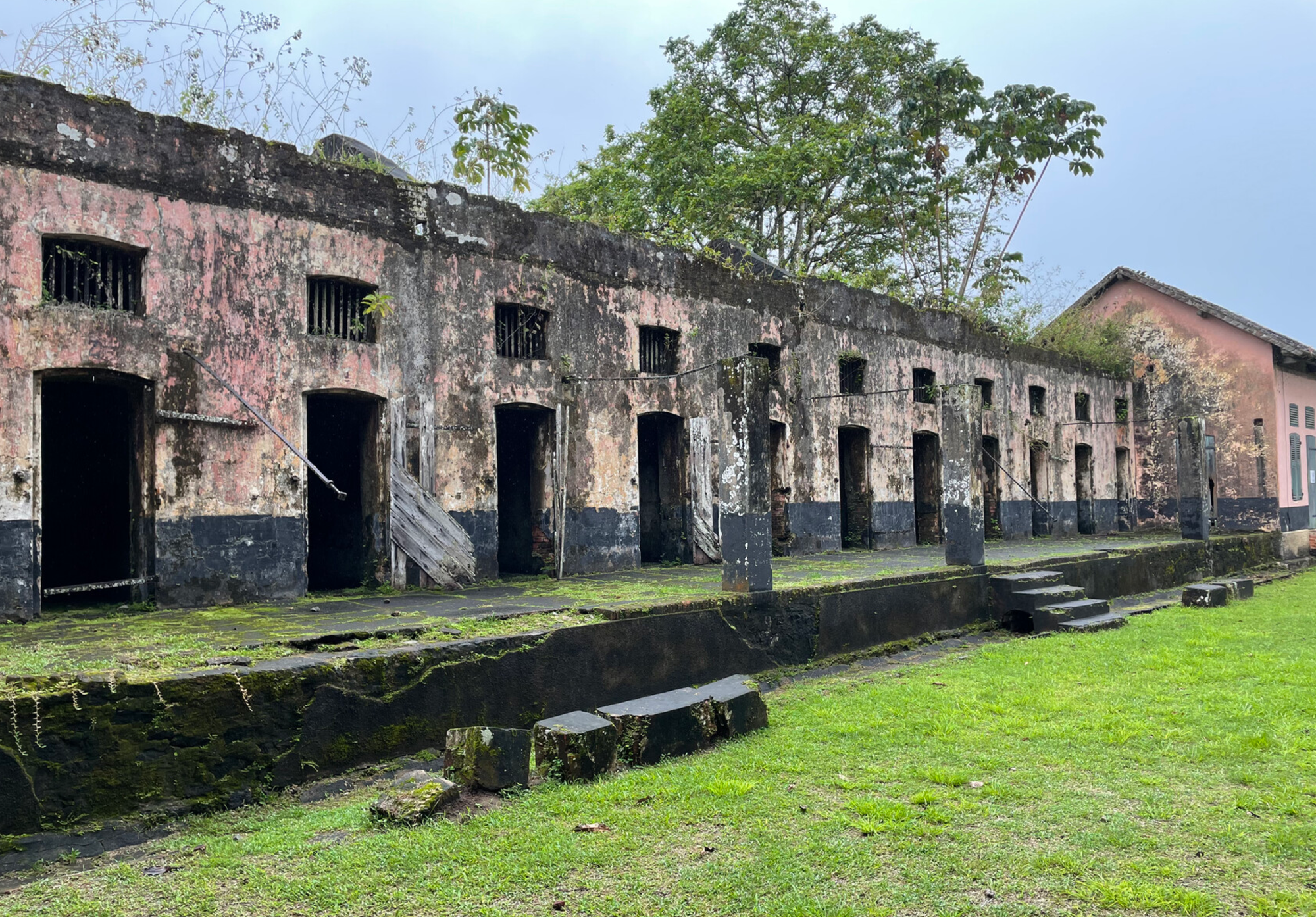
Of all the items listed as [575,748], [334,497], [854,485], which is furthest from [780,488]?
[575,748]

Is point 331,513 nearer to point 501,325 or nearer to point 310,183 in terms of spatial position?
point 501,325

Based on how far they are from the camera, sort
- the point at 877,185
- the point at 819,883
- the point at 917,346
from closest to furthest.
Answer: the point at 819,883 → the point at 917,346 → the point at 877,185

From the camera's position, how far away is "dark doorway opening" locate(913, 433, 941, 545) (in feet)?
60.8

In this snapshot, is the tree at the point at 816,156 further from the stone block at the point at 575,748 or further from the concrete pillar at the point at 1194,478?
the stone block at the point at 575,748

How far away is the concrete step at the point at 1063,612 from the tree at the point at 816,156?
12042 mm

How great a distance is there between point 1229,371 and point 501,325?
2068 cm

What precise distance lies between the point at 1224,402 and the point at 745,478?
67.8 feet

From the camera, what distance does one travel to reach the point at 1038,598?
11.4 meters

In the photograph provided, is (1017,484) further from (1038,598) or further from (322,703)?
(322,703)

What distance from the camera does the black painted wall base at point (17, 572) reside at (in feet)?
25.5

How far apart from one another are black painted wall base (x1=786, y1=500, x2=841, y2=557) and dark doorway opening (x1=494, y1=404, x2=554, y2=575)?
456 centimetres

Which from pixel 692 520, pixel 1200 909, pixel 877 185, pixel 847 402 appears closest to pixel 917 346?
pixel 847 402

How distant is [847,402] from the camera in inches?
652

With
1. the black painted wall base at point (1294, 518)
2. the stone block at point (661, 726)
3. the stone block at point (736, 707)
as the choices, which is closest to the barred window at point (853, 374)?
the stone block at point (736, 707)
